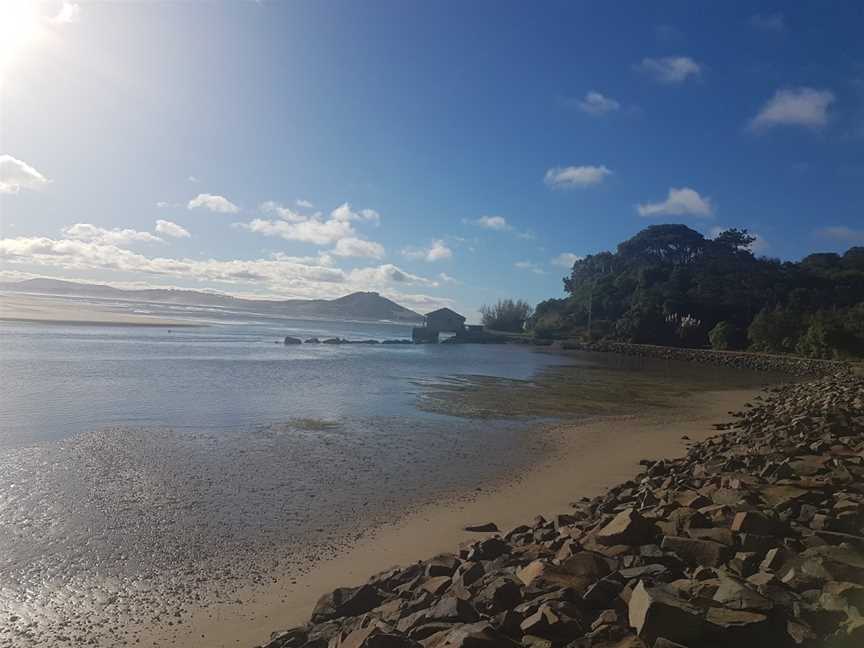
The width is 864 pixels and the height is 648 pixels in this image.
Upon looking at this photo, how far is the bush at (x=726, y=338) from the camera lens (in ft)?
180

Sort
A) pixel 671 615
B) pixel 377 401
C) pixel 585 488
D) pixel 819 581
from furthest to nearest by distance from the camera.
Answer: pixel 377 401
pixel 585 488
pixel 819 581
pixel 671 615

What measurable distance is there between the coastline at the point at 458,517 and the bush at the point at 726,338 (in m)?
42.7

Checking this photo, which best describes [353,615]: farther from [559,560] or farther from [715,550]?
[715,550]

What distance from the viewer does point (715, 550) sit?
466cm

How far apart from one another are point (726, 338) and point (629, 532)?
55.9 meters

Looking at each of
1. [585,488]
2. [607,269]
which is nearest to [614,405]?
[585,488]

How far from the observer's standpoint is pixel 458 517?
819 centimetres

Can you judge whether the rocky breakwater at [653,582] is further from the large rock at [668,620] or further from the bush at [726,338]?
the bush at [726,338]

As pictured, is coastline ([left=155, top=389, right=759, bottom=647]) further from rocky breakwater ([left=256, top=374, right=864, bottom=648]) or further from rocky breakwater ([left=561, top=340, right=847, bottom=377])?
rocky breakwater ([left=561, top=340, right=847, bottom=377])

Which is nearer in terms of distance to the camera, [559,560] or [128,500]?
[559,560]

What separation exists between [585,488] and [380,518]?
3546mm

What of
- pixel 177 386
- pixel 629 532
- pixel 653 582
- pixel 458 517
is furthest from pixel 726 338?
pixel 653 582

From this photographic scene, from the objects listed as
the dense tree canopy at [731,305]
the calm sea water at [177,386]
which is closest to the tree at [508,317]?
the dense tree canopy at [731,305]

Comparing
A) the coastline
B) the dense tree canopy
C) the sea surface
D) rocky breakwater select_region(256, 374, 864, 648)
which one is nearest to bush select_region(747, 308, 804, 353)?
the dense tree canopy
